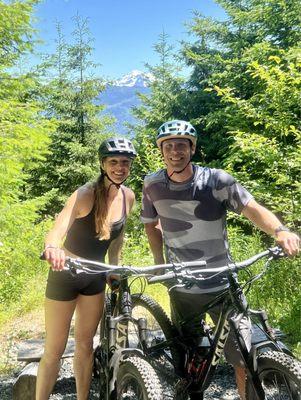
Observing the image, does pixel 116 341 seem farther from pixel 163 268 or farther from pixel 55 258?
pixel 55 258

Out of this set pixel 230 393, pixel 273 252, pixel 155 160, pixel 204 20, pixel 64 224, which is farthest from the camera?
pixel 204 20

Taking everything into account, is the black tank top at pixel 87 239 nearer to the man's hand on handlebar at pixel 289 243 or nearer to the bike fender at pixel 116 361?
the bike fender at pixel 116 361

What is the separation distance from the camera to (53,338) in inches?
132

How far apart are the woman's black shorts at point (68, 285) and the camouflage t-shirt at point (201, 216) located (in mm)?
707

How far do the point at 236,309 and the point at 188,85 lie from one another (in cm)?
1480

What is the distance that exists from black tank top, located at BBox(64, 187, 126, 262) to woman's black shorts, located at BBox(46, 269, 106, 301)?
180 mm

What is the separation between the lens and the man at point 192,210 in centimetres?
321

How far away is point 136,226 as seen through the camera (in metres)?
14.7

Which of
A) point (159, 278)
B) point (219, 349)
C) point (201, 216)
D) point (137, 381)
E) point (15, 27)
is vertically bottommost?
point (137, 381)

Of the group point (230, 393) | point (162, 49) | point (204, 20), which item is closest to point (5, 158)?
point (230, 393)

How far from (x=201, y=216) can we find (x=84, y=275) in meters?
1.02

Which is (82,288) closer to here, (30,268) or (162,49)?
(30,268)

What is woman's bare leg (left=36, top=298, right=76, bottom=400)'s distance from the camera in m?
3.30

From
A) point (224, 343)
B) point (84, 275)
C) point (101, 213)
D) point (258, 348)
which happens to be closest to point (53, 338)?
point (84, 275)
